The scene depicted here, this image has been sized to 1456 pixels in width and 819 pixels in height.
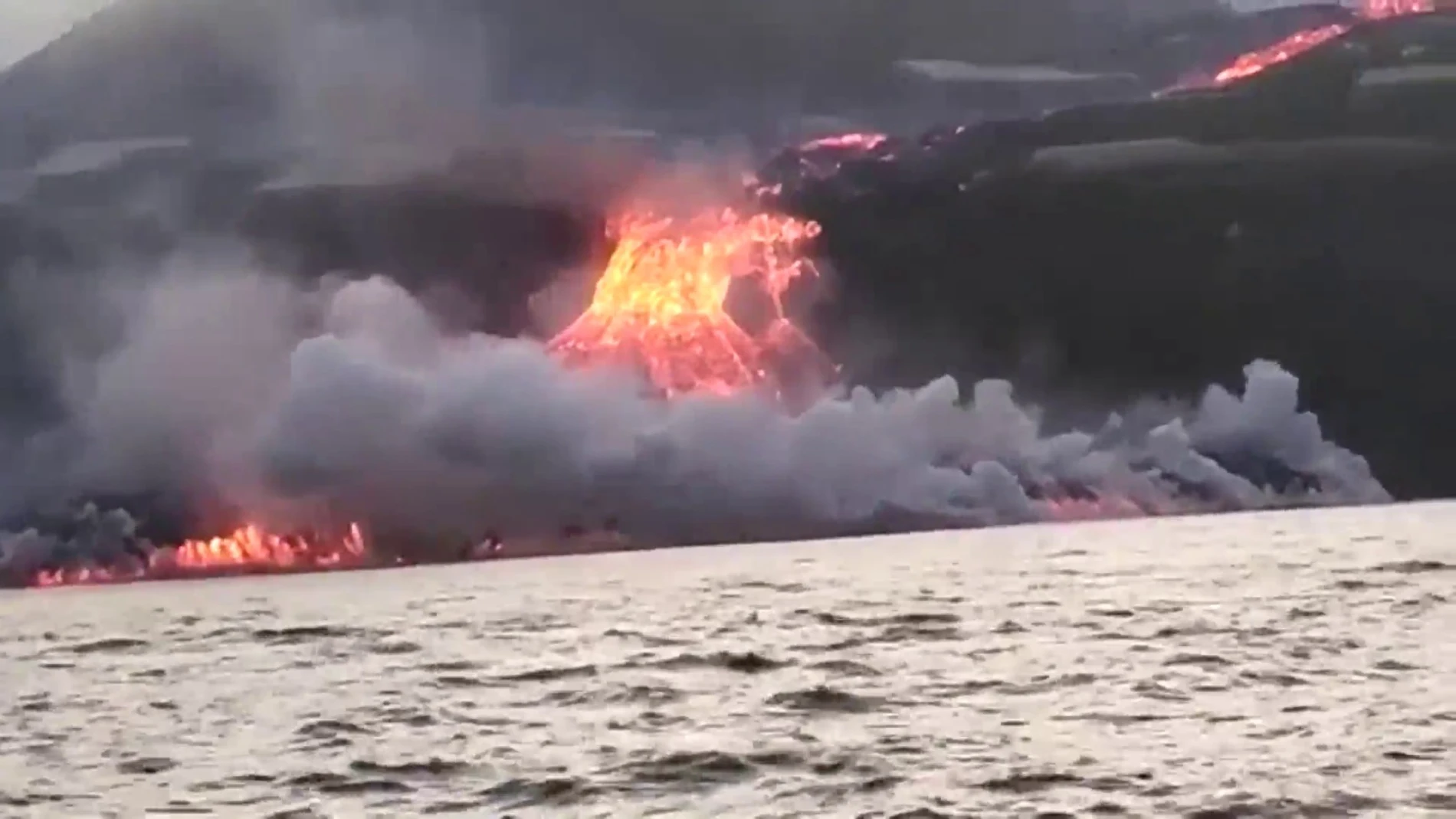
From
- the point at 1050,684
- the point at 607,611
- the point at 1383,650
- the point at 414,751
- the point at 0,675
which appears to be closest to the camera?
the point at 414,751

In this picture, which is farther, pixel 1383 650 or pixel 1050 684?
pixel 1383 650

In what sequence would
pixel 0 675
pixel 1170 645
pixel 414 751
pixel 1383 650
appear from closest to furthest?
pixel 414 751 < pixel 1383 650 < pixel 1170 645 < pixel 0 675

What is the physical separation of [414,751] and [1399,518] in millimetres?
118354

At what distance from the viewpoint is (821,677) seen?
105 ft

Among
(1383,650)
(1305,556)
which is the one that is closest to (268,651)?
(1383,650)

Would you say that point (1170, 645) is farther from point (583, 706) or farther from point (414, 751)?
point (414, 751)

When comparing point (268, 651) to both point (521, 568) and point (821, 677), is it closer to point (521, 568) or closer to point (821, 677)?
point (821, 677)

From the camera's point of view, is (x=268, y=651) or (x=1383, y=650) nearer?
(x=1383, y=650)

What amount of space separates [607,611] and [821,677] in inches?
1235

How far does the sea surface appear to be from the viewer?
20156 mm

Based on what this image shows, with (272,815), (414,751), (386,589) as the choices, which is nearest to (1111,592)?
(414,751)

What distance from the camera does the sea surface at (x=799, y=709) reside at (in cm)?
2016

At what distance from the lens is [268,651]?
49.6 meters

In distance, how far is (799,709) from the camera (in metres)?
27.7
